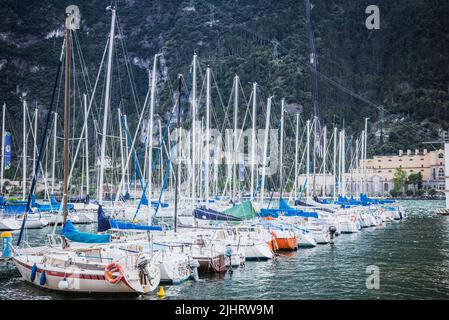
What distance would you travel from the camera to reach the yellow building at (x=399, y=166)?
483 feet

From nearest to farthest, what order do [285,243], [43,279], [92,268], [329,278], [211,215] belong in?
[92,268], [43,279], [329,278], [211,215], [285,243]

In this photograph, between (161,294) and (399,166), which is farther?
(399,166)

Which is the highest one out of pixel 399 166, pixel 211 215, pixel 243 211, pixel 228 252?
pixel 399 166

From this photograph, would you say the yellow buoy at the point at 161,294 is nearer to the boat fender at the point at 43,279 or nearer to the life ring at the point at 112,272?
the life ring at the point at 112,272

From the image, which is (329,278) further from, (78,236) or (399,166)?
(399,166)

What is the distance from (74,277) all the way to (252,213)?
14311mm

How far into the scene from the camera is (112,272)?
61.6ft

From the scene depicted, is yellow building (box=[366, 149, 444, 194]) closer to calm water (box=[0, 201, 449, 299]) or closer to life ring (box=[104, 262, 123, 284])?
calm water (box=[0, 201, 449, 299])

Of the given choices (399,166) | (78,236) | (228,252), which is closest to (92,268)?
(78,236)

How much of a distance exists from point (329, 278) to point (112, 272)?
1072 cm

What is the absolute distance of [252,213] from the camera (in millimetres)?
31781

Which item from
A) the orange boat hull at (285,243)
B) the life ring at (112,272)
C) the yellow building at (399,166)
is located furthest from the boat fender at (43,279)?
the yellow building at (399,166)
